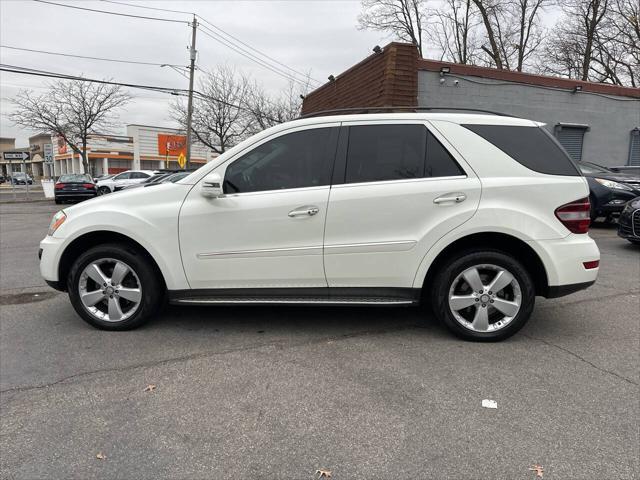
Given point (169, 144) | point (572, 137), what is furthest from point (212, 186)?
point (169, 144)

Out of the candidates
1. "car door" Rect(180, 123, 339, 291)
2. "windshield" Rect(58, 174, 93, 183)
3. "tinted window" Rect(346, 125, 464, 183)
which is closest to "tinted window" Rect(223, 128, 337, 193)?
"car door" Rect(180, 123, 339, 291)

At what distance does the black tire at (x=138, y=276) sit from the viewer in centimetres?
382

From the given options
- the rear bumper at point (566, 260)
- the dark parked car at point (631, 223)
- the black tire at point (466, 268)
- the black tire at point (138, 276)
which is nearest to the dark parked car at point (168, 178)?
the black tire at point (138, 276)

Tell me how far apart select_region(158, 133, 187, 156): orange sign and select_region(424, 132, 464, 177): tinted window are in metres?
49.6

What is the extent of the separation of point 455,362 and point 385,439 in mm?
1121

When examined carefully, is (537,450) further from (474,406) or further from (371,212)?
(371,212)

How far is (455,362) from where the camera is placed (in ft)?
10.9

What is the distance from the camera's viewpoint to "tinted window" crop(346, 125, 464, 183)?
3.60m

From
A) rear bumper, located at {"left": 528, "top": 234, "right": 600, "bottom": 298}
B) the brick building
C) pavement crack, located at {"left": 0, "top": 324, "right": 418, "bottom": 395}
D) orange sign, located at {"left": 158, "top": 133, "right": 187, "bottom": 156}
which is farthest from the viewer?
orange sign, located at {"left": 158, "top": 133, "right": 187, "bottom": 156}

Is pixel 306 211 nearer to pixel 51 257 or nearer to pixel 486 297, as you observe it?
pixel 486 297

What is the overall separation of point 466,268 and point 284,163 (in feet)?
5.56

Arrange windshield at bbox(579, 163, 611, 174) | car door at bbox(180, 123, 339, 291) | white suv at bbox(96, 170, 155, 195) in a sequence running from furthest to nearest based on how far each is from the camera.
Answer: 1. white suv at bbox(96, 170, 155, 195)
2. windshield at bbox(579, 163, 611, 174)
3. car door at bbox(180, 123, 339, 291)

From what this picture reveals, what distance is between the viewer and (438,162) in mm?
3602

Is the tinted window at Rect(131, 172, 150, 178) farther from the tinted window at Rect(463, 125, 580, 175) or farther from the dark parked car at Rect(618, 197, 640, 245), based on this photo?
the tinted window at Rect(463, 125, 580, 175)
